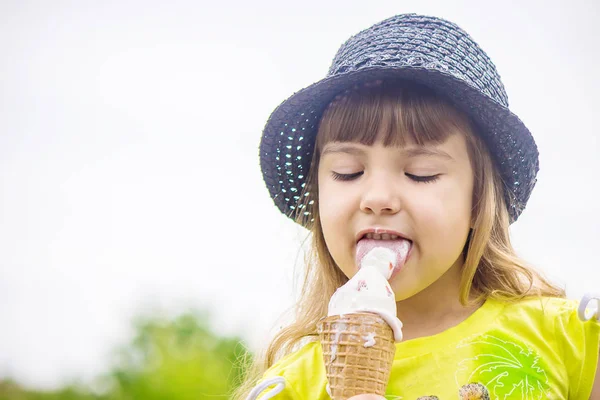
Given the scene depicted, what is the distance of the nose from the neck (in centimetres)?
54

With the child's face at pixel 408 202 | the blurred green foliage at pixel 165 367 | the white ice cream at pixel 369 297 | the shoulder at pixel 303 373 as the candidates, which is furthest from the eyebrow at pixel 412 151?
the blurred green foliage at pixel 165 367

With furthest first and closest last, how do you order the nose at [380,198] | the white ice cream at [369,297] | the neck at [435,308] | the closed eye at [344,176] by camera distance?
1. the neck at [435,308]
2. the closed eye at [344,176]
3. the nose at [380,198]
4. the white ice cream at [369,297]

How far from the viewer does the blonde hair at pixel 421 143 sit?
2832mm

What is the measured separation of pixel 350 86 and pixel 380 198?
1.96 ft

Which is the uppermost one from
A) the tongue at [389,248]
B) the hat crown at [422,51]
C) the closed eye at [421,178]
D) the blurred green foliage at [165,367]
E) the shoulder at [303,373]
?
the blurred green foliage at [165,367]

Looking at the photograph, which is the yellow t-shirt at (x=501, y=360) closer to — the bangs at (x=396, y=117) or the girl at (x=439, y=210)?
the girl at (x=439, y=210)

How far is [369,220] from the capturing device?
8.98ft

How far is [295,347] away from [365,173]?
1045mm

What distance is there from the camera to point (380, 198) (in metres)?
2.65

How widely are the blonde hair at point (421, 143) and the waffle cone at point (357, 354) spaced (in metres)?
0.77

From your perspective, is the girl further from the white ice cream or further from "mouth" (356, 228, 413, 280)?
the white ice cream

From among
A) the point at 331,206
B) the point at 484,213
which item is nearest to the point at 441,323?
the point at 484,213

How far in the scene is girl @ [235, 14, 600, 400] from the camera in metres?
2.72

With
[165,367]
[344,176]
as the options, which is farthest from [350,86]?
[165,367]
